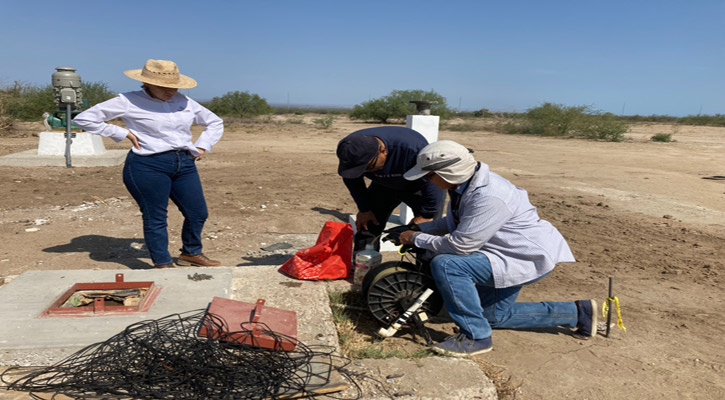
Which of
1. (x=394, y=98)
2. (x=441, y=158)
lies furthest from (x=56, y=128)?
(x=394, y=98)

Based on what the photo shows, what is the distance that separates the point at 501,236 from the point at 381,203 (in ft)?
4.19

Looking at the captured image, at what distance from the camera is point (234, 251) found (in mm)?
5938

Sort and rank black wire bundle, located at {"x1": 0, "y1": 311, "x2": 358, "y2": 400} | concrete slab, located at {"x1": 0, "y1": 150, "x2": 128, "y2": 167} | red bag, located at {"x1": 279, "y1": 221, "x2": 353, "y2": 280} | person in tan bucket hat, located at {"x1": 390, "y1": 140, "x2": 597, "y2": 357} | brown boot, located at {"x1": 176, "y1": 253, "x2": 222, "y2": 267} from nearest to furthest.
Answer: black wire bundle, located at {"x1": 0, "y1": 311, "x2": 358, "y2": 400}
person in tan bucket hat, located at {"x1": 390, "y1": 140, "x2": 597, "y2": 357}
red bag, located at {"x1": 279, "y1": 221, "x2": 353, "y2": 280}
brown boot, located at {"x1": 176, "y1": 253, "x2": 222, "y2": 267}
concrete slab, located at {"x1": 0, "y1": 150, "x2": 128, "y2": 167}

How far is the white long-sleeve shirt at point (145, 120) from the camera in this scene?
400 centimetres

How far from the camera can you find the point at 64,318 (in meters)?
3.16

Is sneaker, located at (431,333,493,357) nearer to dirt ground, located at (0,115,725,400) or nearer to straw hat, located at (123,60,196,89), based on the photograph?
dirt ground, located at (0,115,725,400)

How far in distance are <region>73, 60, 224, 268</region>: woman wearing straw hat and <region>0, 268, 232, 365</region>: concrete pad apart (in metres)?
0.52

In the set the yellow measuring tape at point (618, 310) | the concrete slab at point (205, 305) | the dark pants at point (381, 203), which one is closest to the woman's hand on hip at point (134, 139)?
the concrete slab at point (205, 305)

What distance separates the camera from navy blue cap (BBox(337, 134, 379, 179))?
142 inches

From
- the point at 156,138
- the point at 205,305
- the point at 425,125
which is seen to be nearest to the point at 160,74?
the point at 156,138

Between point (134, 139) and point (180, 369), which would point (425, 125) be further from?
point (180, 369)

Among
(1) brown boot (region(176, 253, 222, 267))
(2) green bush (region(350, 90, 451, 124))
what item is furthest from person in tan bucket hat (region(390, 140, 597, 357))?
(2) green bush (region(350, 90, 451, 124))

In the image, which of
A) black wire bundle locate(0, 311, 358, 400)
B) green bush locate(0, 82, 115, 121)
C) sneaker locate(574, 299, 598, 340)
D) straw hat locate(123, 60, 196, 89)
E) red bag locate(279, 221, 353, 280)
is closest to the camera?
black wire bundle locate(0, 311, 358, 400)

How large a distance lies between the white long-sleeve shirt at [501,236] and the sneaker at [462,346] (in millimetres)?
396
